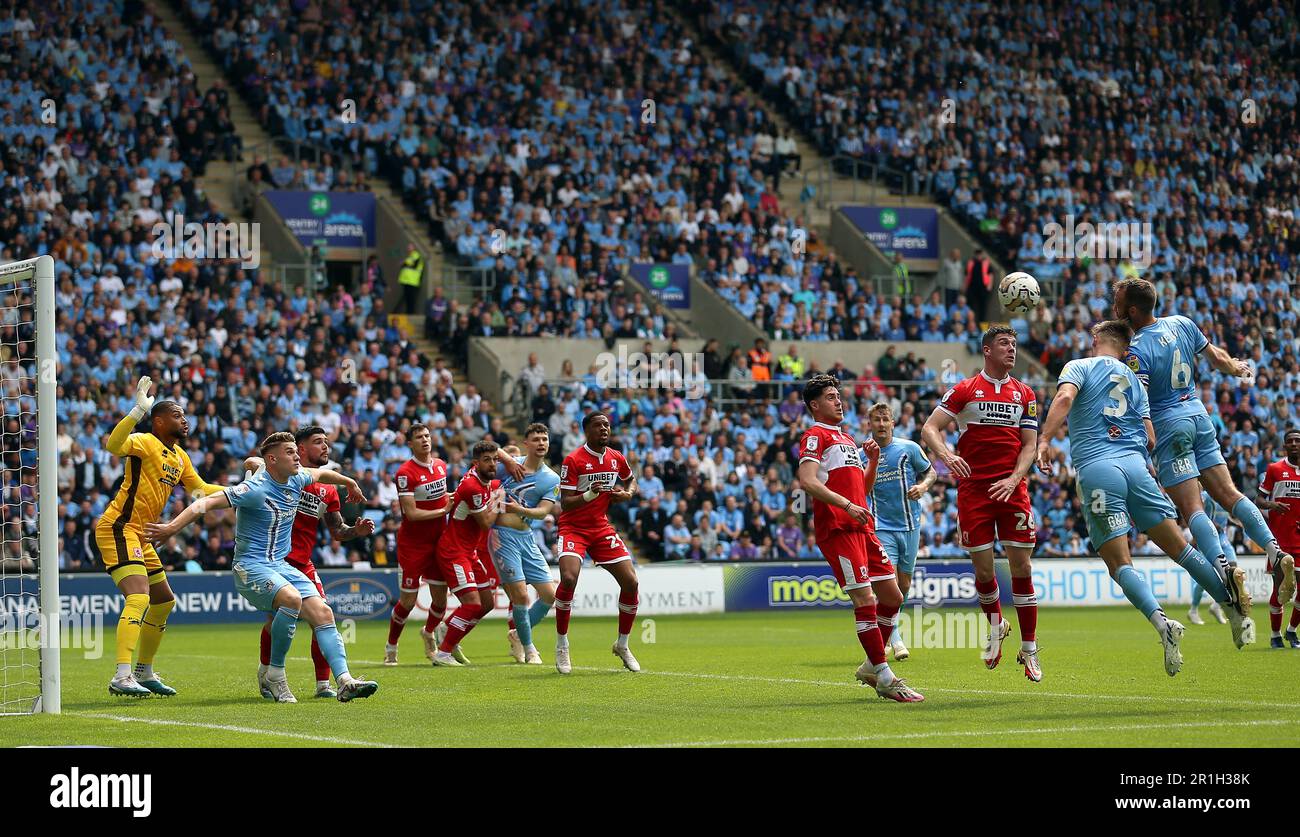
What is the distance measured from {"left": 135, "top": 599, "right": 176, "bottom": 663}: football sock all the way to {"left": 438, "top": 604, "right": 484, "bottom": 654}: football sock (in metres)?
4.00

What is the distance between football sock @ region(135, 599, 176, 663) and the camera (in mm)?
14516

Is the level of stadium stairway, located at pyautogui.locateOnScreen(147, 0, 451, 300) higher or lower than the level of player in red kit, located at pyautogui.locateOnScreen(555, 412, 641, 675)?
higher

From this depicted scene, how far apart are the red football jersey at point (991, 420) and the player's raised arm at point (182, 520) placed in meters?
5.84

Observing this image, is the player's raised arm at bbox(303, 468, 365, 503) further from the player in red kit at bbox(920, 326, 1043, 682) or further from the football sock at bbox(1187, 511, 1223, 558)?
the football sock at bbox(1187, 511, 1223, 558)

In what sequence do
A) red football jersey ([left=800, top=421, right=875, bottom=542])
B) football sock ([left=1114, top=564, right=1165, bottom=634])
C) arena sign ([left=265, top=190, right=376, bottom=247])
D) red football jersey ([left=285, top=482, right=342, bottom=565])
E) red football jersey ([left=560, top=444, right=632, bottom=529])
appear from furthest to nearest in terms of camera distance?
arena sign ([left=265, top=190, right=376, bottom=247]) → red football jersey ([left=560, top=444, right=632, bottom=529]) → red football jersey ([left=285, top=482, right=342, bottom=565]) → red football jersey ([left=800, top=421, right=875, bottom=542]) → football sock ([left=1114, top=564, right=1165, bottom=634])

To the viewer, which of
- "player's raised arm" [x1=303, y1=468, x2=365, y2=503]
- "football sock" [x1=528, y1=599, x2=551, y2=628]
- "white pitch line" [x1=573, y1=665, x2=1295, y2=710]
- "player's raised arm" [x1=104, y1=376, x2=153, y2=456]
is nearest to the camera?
"white pitch line" [x1=573, y1=665, x2=1295, y2=710]

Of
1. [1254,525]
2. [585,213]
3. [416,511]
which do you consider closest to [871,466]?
[1254,525]

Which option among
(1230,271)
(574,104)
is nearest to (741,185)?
(574,104)

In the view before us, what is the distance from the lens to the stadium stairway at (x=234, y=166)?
36.9m

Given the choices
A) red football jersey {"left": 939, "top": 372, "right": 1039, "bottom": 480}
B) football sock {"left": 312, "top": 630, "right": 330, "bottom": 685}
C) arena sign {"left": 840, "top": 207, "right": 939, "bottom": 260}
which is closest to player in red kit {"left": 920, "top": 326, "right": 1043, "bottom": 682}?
red football jersey {"left": 939, "top": 372, "right": 1039, "bottom": 480}

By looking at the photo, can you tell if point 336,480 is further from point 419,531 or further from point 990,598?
point 990,598

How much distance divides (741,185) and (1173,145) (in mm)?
12300

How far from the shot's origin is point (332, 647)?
43.0 ft
